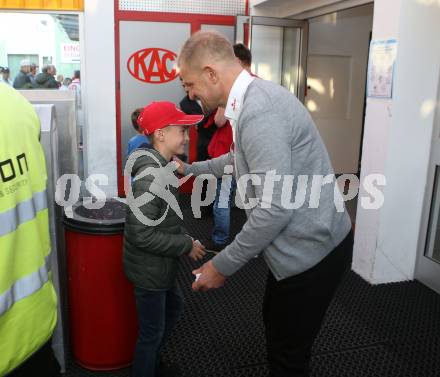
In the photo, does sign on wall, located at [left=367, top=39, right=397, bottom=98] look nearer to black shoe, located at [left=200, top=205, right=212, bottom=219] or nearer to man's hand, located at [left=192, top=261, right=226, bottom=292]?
man's hand, located at [left=192, top=261, right=226, bottom=292]

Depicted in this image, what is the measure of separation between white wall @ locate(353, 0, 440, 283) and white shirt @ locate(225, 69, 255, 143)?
1.99 meters

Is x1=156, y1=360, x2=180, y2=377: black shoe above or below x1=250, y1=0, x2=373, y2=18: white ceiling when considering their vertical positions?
below

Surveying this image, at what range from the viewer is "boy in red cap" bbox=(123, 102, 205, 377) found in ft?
6.37

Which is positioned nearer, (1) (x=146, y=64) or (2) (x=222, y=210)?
(2) (x=222, y=210)

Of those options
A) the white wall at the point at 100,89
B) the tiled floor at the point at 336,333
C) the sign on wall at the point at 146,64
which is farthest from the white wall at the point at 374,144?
the white wall at the point at 100,89

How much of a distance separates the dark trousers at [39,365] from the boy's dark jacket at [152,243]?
82cm

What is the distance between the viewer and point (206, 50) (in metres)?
1.59

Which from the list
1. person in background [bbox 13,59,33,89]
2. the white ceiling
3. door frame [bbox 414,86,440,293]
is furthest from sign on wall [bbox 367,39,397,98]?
person in background [bbox 13,59,33,89]

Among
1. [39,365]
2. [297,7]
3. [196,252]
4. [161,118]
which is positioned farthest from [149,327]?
[297,7]

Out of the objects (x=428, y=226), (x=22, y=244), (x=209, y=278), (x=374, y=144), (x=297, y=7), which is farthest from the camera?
(x=297, y=7)

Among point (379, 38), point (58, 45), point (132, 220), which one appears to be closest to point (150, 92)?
point (379, 38)

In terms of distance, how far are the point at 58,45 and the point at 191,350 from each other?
569 inches

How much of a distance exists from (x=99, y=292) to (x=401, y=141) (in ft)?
7.46

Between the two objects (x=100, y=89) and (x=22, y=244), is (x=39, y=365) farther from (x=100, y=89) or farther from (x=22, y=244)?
(x=100, y=89)
